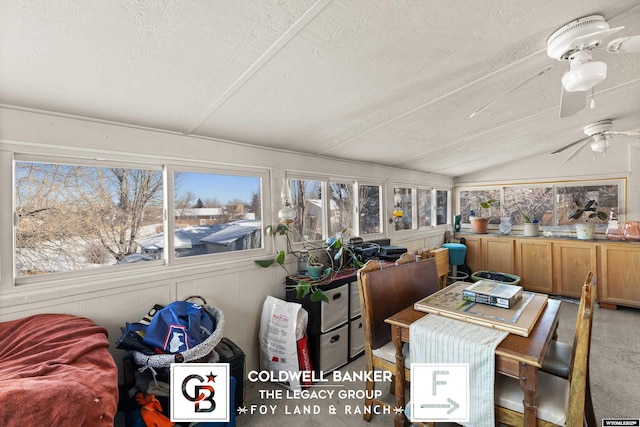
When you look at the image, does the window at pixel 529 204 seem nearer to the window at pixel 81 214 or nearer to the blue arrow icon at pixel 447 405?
the blue arrow icon at pixel 447 405

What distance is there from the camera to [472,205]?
525 centimetres

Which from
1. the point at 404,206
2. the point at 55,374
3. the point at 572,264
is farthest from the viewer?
the point at 404,206

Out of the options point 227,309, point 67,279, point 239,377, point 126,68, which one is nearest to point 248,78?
point 126,68

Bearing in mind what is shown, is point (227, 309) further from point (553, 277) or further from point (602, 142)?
point (553, 277)

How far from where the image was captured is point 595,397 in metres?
2.04

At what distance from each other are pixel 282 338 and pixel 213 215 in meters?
1.08

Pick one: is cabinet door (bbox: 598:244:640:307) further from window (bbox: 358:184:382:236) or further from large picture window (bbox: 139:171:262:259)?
large picture window (bbox: 139:171:262:259)

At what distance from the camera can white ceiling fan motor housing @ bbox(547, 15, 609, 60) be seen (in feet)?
4.22

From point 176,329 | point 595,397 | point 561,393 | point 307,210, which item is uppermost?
point 307,210

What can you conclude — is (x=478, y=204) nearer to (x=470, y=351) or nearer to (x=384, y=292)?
→ (x=384, y=292)

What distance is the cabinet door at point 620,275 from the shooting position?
3.52 meters

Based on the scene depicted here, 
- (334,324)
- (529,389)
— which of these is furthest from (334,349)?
(529,389)

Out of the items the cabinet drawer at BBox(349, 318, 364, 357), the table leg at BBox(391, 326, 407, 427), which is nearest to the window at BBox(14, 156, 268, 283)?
the cabinet drawer at BBox(349, 318, 364, 357)

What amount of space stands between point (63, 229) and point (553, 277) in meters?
5.42
